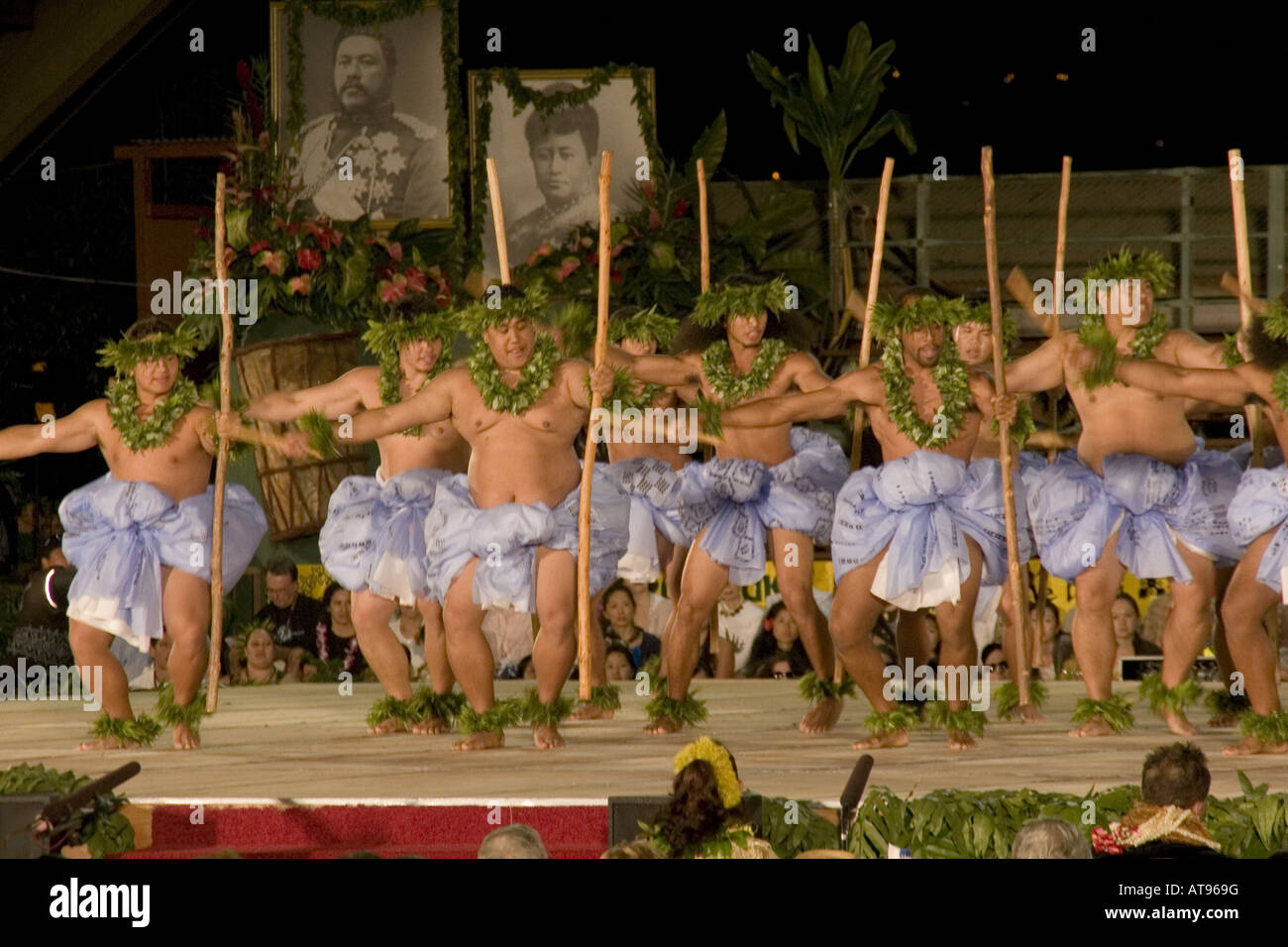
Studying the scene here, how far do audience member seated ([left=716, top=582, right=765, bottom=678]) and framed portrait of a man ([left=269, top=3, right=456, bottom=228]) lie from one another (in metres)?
2.86

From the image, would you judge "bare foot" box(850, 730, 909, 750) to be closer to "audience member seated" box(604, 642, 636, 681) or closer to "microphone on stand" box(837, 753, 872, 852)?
"microphone on stand" box(837, 753, 872, 852)

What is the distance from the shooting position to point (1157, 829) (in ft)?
11.8

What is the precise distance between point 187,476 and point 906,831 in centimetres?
279

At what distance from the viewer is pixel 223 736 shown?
645 cm

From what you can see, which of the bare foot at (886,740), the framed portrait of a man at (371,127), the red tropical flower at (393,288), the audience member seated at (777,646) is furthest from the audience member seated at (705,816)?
the framed portrait of a man at (371,127)

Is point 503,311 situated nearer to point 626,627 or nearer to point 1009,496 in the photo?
point 1009,496

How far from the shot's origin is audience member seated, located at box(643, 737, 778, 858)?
3.59 m

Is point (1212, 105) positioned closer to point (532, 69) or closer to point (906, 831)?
point (532, 69)

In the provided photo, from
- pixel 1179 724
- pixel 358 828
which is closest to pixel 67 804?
pixel 358 828

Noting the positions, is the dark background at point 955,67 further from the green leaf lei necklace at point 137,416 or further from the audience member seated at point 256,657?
the green leaf lei necklace at point 137,416

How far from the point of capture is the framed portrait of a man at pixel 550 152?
397 inches

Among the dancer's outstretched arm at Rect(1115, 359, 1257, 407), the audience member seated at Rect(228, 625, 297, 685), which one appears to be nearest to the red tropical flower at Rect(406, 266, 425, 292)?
the audience member seated at Rect(228, 625, 297, 685)

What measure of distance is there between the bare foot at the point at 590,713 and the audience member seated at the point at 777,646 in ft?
4.93
